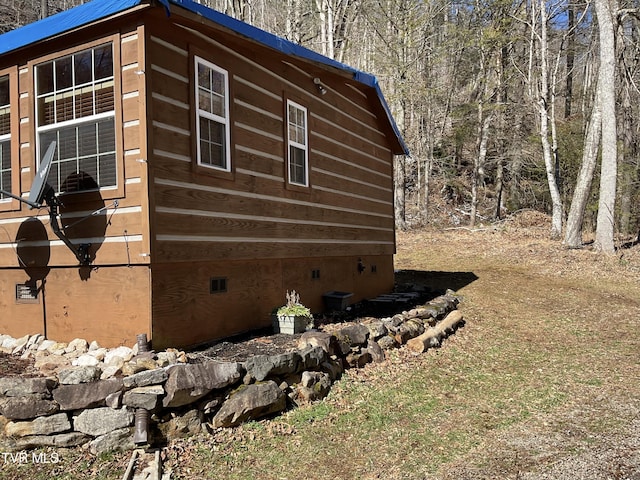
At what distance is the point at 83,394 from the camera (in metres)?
4.09

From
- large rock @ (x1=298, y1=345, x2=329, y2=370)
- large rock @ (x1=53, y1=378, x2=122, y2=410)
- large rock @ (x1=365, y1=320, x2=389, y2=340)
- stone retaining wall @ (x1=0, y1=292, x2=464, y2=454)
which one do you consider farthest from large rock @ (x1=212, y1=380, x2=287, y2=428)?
large rock @ (x1=365, y1=320, x2=389, y2=340)

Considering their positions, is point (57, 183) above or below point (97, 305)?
above

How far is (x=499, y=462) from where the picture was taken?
3.98m

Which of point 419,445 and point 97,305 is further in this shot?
point 97,305

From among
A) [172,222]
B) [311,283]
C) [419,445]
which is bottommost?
[419,445]

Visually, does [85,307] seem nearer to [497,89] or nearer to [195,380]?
[195,380]

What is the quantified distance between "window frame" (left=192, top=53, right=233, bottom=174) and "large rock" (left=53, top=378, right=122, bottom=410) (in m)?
2.69

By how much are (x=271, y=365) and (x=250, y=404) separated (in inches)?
18.2

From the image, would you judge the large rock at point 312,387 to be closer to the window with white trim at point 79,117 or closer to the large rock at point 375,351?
the large rock at point 375,351

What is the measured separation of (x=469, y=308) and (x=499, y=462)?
6622mm

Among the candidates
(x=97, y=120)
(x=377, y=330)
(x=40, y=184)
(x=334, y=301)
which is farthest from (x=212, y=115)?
(x=334, y=301)

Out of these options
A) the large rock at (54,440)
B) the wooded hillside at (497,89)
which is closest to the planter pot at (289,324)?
the large rock at (54,440)

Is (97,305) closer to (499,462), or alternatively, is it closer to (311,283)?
(311,283)

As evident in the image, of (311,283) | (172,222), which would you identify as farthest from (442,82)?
(172,222)
